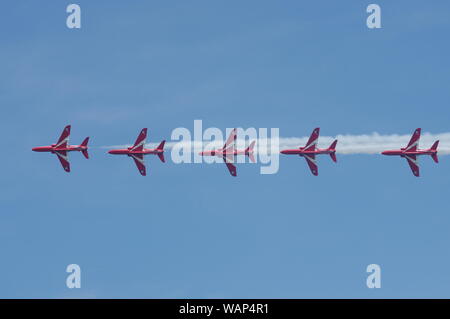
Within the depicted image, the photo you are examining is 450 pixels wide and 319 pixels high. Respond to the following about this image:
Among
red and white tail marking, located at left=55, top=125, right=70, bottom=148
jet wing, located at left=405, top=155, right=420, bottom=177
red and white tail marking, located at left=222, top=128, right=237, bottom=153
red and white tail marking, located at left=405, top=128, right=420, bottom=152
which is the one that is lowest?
jet wing, located at left=405, top=155, right=420, bottom=177

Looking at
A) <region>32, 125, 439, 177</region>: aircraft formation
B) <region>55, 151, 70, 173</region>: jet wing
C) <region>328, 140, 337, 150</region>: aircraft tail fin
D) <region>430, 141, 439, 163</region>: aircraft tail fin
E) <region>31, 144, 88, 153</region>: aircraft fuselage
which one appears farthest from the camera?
<region>55, 151, 70, 173</region>: jet wing

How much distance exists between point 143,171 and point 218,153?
552 inches

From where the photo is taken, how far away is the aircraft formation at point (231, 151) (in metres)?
188

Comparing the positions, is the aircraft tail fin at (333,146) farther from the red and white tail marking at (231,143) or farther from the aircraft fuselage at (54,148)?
the aircraft fuselage at (54,148)

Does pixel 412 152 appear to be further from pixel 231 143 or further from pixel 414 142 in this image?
pixel 231 143

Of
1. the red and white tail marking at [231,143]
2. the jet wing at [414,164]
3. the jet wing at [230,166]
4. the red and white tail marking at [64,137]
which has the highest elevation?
the red and white tail marking at [64,137]

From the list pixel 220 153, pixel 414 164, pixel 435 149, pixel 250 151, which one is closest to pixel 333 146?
pixel 250 151

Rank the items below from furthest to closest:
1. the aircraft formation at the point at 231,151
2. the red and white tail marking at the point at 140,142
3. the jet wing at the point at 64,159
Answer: the jet wing at the point at 64,159
the red and white tail marking at the point at 140,142
the aircraft formation at the point at 231,151

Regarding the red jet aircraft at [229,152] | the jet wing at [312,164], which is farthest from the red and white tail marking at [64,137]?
the jet wing at [312,164]

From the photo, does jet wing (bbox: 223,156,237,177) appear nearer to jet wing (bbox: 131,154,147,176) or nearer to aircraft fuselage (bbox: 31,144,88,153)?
jet wing (bbox: 131,154,147,176)

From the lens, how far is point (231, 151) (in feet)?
632

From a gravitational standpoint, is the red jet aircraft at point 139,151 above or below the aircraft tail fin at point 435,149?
above

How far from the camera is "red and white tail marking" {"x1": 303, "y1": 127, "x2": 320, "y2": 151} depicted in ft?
626

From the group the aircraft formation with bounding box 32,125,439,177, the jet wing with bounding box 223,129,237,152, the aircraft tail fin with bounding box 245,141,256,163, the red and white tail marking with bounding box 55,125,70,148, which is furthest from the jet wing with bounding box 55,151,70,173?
the aircraft tail fin with bounding box 245,141,256,163
